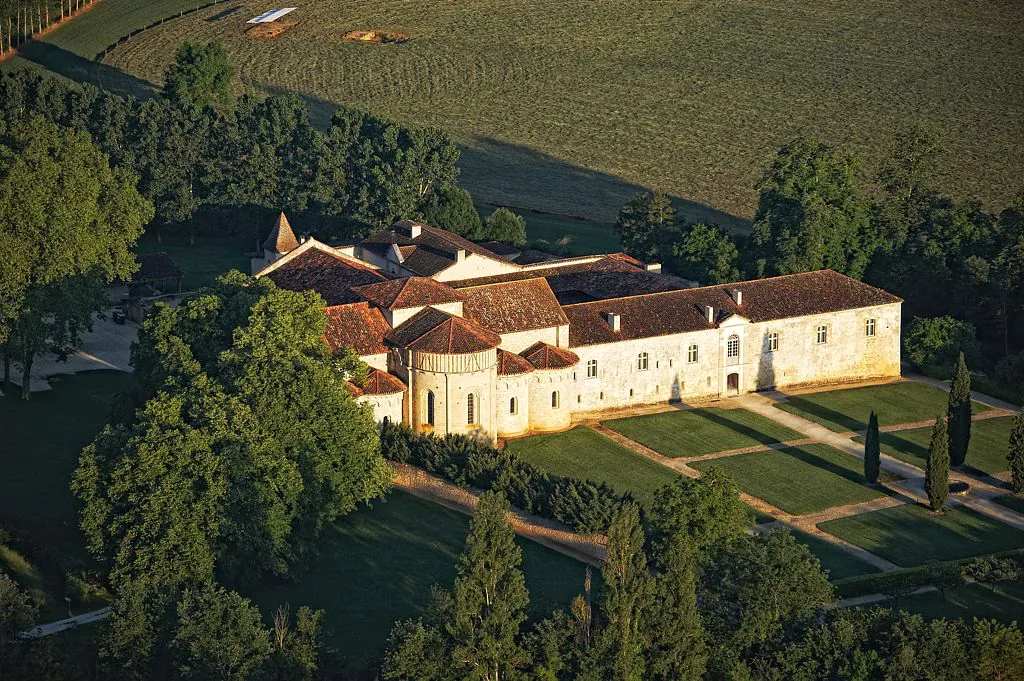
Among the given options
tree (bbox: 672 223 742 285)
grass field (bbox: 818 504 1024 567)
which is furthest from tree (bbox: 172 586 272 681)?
tree (bbox: 672 223 742 285)

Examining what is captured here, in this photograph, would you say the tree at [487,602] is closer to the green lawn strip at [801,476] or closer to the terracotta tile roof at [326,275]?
the green lawn strip at [801,476]

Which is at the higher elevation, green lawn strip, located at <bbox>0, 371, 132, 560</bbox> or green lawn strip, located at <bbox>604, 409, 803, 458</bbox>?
green lawn strip, located at <bbox>0, 371, 132, 560</bbox>

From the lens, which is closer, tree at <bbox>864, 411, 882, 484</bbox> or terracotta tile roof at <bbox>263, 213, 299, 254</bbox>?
tree at <bbox>864, 411, 882, 484</bbox>

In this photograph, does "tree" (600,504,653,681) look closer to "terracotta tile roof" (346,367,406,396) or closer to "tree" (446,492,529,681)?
"tree" (446,492,529,681)

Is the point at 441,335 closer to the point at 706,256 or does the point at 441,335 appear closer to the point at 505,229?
the point at 706,256

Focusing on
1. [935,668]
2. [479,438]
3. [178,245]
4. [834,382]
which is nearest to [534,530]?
[479,438]

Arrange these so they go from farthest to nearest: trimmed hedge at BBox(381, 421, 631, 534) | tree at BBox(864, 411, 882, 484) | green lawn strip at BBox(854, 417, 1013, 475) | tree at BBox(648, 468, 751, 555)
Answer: green lawn strip at BBox(854, 417, 1013, 475)
tree at BBox(864, 411, 882, 484)
trimmed hedge at BBox(381, 421, 631, 534)
tree at BBox(648, 468, 751, 555)
